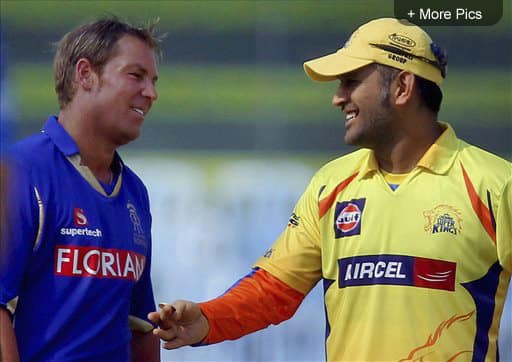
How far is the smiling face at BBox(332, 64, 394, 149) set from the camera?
10.1 feet

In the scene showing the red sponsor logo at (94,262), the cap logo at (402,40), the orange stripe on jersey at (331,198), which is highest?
the cap logo at (402,40)

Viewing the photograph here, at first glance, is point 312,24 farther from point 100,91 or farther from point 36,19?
point 100,91

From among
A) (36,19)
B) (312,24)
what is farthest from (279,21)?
(36,19)

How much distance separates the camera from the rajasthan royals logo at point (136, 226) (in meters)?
2.91

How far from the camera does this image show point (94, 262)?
2.75 meters

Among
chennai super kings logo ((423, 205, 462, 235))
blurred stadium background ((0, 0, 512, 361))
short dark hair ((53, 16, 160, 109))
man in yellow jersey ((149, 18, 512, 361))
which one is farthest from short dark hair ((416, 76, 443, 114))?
blurred stadium background ((0, 0, 512, 361))

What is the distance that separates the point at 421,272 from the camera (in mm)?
2914

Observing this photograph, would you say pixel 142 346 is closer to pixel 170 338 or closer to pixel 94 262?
pixel 170 338

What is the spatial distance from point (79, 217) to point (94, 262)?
12 centimetres

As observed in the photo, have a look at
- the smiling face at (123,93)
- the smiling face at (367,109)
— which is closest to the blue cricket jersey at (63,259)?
the smiling face at (123,93)

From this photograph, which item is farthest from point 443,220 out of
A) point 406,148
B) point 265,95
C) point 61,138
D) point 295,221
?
point 265,95

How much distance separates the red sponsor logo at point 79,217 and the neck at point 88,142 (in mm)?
167

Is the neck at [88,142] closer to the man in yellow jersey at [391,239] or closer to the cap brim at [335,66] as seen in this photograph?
Result: the man in yellow jersey at [391,239]

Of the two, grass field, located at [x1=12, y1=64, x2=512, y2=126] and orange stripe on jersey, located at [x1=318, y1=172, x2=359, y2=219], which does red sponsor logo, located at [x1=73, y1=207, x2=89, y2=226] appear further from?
grass field, located at [x1=12, y1=64, x2=512, y2=126]
